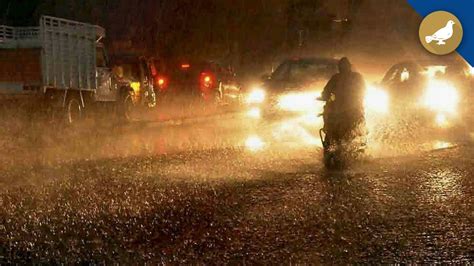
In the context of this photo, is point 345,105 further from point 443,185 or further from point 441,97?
point 441,97

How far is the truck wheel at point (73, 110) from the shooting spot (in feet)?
57.4

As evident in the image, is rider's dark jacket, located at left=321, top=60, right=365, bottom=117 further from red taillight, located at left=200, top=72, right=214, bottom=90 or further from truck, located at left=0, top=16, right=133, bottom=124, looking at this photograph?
red taillight, located at left=200, top=72, right=214, bottom=90

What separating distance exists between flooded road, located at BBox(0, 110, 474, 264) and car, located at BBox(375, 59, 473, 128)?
22.3ft

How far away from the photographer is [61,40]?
1753cm

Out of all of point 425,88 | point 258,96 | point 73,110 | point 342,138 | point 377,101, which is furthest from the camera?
point 425,88

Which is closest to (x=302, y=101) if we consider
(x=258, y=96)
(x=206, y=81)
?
(x=258, y=96)

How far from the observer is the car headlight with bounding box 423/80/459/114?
22.0 metres

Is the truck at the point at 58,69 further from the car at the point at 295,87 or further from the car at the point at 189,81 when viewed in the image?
the car at the point at 189,81

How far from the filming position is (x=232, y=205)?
27.2 ft

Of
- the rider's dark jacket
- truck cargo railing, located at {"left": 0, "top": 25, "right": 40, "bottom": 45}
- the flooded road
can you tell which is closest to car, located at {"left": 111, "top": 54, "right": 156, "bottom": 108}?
truck cargo railing, located at {"left": 0, "top": 25, "right": 40, "bottom": 45}

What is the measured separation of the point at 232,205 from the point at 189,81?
18297mm

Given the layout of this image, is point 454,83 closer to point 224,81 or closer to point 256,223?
point 224,81

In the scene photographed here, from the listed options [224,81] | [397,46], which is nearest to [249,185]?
[224,81]

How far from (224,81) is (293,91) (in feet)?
36.6
